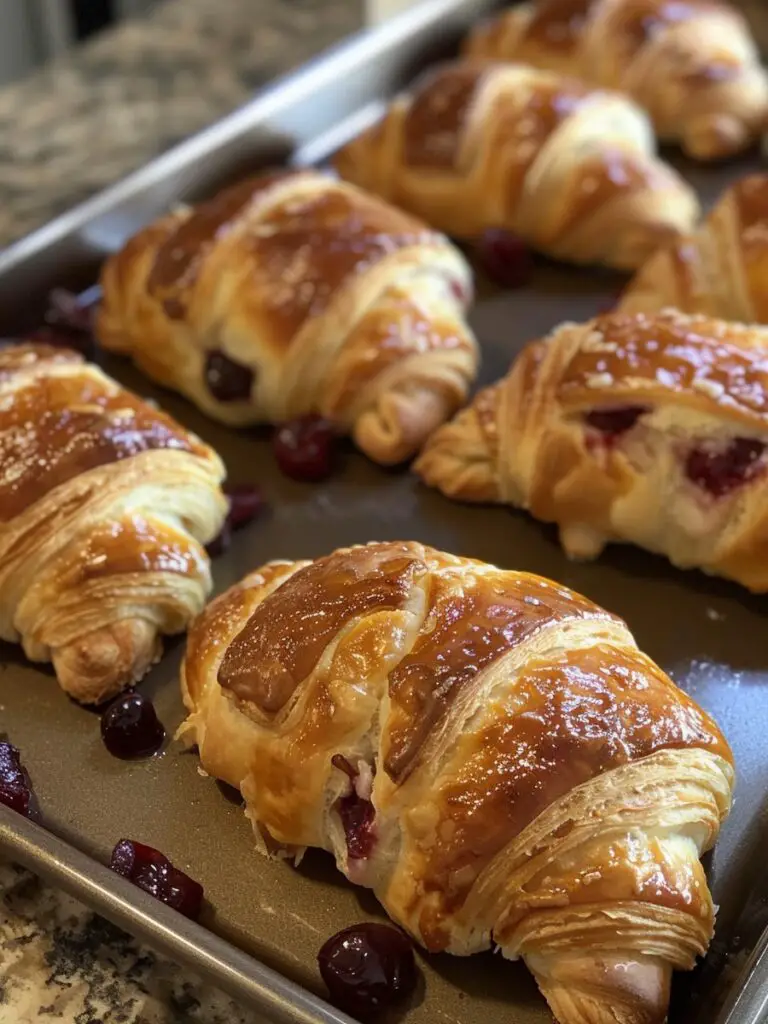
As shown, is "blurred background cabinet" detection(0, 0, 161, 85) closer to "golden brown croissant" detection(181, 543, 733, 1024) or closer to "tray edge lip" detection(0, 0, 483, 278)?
"tray edge lip" detection(0, 0, 483, 278)

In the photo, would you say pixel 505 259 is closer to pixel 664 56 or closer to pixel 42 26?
pixel 664 56

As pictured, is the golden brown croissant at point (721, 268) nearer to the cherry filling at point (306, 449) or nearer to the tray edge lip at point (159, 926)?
the cherry filling at point (306, 449)

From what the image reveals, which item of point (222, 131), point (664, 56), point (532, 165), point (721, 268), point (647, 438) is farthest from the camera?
point (664, 56)

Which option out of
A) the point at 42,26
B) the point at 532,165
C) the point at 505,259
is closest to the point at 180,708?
the point at 505,259

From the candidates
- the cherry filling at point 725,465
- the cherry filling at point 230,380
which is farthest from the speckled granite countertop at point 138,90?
the cherry filling at point 725,465

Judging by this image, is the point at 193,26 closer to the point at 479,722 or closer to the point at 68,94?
the point at 68,94

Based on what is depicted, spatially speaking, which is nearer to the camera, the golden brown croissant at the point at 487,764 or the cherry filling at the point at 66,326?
the golden brown croissant at the point at 487,764

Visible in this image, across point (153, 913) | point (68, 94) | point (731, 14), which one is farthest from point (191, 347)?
point (731, 14)
